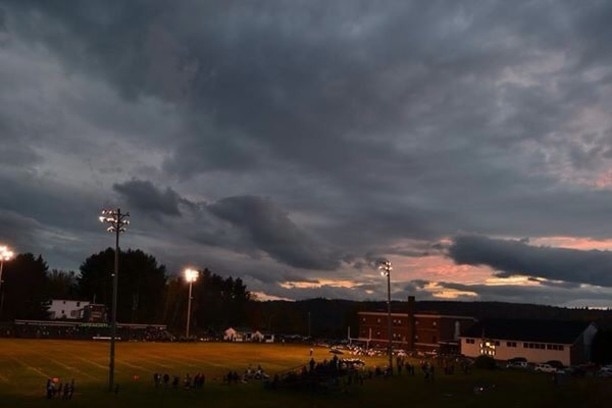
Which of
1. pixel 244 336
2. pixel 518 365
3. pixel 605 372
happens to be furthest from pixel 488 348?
pixel 244 336

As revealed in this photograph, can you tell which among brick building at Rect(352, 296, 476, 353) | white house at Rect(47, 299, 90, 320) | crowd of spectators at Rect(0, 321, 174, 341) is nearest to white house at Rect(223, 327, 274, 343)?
crowd of spectators at Rect(0, 321, 174, 341)

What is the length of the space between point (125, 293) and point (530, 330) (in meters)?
94.2

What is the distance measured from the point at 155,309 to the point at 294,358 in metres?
81.0

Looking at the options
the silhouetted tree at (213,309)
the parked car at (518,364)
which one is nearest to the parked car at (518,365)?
the parked car at (518,364)

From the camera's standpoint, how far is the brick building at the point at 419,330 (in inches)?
5098

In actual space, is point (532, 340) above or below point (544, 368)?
above

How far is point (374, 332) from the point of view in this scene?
14462cm

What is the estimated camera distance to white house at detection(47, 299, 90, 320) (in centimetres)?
15351

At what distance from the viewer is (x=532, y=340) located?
100562mm

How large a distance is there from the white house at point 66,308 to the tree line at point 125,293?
2420mm

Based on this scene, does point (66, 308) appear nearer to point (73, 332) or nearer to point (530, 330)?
point (73, 332)

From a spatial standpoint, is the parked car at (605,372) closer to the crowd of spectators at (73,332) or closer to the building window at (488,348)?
the building window at (488,348)

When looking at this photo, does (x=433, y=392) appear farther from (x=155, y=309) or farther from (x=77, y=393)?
(x=155, y=309)

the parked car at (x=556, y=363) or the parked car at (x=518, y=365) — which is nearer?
the parked car at (x=518, y=365)
